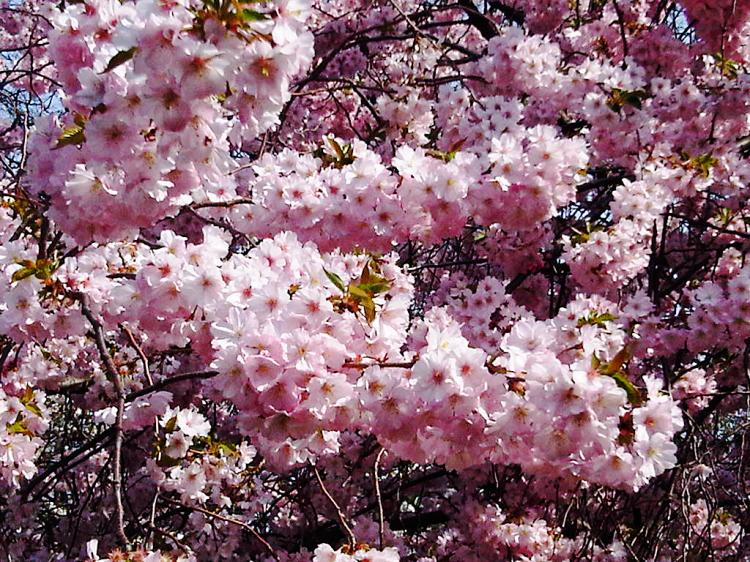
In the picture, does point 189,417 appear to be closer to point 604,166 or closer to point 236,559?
point 236,559

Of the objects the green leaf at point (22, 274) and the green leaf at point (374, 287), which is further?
the green leaf at point (22, 274)

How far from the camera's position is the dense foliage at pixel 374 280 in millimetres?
1773

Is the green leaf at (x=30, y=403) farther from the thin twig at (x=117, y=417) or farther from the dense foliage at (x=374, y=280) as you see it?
the thin twig at (x=117, y=417)

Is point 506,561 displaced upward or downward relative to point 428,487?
downward

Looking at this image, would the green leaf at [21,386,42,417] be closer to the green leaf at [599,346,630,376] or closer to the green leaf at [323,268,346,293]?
the green leaf at [323,268,346,293]

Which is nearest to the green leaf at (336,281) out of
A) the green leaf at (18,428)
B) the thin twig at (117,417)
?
the thin twig at (117,417)

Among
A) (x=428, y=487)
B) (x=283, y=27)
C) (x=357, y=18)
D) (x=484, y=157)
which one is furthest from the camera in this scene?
(x=357, y=18)

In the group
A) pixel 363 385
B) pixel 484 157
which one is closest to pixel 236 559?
pixel 484 157

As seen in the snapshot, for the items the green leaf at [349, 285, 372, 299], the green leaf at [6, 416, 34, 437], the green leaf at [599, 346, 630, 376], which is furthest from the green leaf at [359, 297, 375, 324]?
the green leaf at [6, 416, 34, 437]

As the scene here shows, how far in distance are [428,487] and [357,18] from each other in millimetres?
3441

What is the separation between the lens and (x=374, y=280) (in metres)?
1.94

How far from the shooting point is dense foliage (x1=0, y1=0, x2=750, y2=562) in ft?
5.82

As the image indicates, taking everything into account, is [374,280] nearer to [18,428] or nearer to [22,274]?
[22,274]

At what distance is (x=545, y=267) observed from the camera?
15.0 ft
